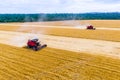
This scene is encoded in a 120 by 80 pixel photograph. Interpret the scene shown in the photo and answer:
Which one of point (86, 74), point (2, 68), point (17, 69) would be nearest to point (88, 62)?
point (86, 74)

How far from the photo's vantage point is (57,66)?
2425cm

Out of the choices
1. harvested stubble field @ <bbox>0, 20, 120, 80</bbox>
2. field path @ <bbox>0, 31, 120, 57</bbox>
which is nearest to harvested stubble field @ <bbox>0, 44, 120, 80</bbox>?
harvested stubble field @ <bbox>0, 20, 120, 80</bbox>

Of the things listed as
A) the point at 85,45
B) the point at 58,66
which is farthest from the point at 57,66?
the point at 85,45

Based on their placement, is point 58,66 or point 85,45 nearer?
point 58,66

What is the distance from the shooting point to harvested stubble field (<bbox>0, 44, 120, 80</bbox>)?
2077cm

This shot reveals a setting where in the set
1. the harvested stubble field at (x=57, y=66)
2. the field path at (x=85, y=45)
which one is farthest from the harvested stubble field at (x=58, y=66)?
the field path at (x=85, y=45)

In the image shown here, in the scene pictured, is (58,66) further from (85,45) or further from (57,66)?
(85,45)

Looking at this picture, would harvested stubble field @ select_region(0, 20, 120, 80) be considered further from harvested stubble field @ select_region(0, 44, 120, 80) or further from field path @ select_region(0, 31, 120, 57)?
field path @ select_region(0, 31, 120, 57)

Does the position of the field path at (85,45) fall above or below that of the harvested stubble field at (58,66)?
above

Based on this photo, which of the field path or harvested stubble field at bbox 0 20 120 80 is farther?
the field path

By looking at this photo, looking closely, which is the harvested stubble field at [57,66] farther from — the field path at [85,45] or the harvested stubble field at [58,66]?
the field path at [85,45]

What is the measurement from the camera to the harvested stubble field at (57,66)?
20.8 metres

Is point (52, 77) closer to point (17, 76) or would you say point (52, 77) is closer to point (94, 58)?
point (17, 76)

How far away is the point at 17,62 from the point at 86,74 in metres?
9.58
